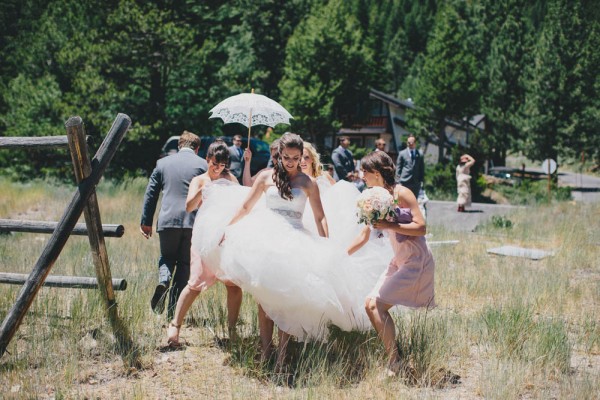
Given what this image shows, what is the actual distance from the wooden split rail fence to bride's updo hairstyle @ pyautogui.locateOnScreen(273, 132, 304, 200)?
1.44 metres

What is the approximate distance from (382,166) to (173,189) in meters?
2.58

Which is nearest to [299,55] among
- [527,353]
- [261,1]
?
[261,1]

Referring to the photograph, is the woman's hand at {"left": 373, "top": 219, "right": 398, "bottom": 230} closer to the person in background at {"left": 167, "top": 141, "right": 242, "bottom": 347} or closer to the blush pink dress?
the blush pink dress

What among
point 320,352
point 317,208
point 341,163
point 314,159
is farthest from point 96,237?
point 341,163

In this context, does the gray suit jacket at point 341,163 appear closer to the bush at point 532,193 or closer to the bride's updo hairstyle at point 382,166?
the bride's updo hairstyle at point 382,166

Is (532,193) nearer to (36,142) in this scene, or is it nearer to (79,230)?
(79,230)

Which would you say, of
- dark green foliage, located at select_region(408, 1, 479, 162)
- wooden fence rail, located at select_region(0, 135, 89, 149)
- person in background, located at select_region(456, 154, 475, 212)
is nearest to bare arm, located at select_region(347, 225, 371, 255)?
wooden fence rail, located at select_region(0, 135, 89, 149)

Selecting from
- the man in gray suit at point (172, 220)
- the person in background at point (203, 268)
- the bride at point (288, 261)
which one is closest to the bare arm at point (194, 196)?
the person in background at point (203, 268)

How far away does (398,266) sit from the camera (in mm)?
4746

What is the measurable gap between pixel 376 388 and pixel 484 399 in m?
0.88

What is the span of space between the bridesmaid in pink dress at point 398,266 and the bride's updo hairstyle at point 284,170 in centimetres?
64

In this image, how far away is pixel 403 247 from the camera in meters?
4.70

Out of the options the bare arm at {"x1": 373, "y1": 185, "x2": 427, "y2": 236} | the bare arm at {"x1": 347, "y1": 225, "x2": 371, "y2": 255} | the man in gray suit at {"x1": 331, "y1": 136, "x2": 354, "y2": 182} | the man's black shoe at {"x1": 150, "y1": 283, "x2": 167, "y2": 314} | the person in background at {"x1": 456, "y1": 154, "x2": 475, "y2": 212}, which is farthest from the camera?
the person in background at {"x1": 456, "y1": 154, "x2": 475, "y2": 212}

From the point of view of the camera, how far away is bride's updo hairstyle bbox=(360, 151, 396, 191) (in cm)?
479
